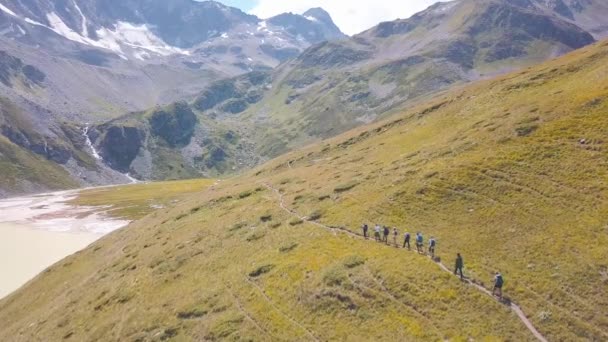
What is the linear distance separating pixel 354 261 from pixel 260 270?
1102 centimetres

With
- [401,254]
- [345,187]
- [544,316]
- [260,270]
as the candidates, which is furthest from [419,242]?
[345,187]

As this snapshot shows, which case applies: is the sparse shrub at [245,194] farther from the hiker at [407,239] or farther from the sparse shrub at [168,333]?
the hiker at [407,239]

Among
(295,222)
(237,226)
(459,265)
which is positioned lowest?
(459,265)

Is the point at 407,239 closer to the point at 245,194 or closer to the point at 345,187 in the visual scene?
the point at 345,187

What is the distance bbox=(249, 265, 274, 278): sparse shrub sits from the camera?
49.0 m

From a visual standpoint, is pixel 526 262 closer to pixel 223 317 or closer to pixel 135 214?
pixel 223 317

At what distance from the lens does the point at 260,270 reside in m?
49.6

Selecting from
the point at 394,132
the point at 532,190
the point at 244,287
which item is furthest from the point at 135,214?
the point at 532,190

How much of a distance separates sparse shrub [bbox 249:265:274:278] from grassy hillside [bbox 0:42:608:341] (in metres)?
0.24

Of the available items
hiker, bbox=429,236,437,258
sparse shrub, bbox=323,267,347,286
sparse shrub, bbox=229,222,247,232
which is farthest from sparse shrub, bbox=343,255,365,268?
sparse shrub, bbox=229,222,247,232

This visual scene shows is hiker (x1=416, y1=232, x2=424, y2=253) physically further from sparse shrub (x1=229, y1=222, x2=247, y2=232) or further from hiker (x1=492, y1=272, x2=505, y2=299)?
sparse shrub (x1=229, y1=222, x2=247, y2=232)

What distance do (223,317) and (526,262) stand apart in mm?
27914

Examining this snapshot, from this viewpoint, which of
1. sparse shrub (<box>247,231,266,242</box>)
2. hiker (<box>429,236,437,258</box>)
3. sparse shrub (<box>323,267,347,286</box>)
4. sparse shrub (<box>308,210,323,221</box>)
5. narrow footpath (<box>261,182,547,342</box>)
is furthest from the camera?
sparse shrub (<box>308,210,323,221</box>)

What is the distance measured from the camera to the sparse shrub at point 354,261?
44.3m
